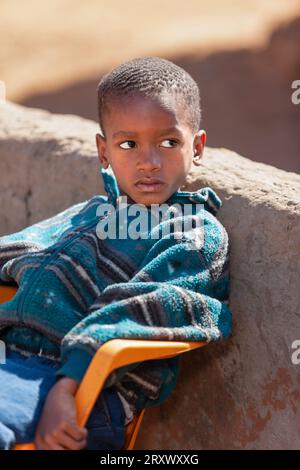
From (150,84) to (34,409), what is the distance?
104cm

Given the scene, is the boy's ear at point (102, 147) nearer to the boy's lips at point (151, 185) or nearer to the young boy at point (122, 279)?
the young boy at point (122, 279)

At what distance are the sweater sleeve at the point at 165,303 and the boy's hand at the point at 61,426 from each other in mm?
64

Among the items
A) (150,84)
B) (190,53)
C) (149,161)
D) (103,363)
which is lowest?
(103,363)

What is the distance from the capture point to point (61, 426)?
8.20 ft

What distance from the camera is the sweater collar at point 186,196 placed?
3088 mm

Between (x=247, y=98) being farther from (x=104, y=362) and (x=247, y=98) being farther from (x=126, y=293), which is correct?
(x=104, y=362)

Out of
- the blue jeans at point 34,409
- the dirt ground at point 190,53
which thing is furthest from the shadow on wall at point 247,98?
the blue jeans at point 34,409

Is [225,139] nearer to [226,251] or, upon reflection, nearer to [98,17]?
[98,17]

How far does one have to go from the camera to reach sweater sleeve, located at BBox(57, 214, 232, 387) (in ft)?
8.52

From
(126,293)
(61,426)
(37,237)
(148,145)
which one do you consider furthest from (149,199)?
(61,426)

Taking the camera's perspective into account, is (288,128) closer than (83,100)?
Yes

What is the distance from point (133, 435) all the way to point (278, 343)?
520mm

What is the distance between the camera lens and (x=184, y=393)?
10.8ft

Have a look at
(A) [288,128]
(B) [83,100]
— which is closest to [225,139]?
(A) [288,128]
